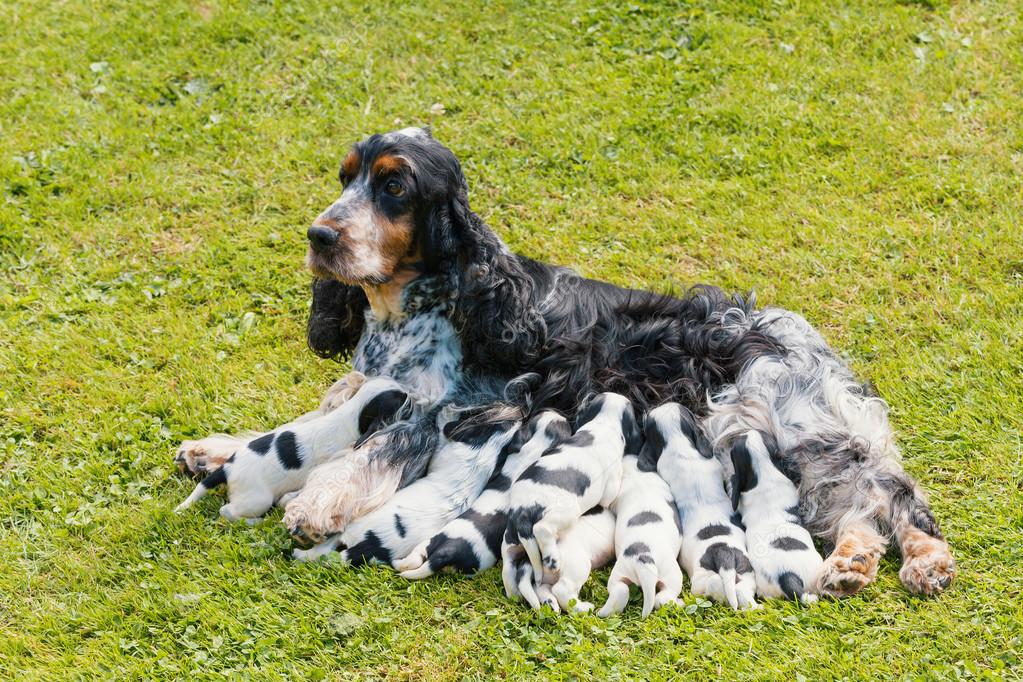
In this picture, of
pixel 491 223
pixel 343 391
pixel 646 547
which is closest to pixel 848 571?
pixel 646 547

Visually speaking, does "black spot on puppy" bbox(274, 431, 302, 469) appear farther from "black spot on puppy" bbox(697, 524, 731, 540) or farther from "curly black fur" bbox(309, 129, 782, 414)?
"black spot on puppy" bbox(697, 524, 731, 540)

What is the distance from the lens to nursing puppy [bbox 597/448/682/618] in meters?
4.57

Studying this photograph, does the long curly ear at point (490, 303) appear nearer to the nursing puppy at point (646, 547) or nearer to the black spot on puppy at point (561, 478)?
the black spot on puppy at point (561, 478)

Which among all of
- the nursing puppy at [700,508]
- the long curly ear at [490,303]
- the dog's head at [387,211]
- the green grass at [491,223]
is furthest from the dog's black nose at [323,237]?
the nursing puppy at [700,508]

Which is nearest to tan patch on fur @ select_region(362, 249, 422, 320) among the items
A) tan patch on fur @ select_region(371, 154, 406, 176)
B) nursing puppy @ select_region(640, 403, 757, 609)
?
tan patch on fur @ select_region(371, 154, 406, 176)

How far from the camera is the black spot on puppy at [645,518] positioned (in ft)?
15.7

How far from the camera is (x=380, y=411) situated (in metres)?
5.43

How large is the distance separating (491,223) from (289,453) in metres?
2.90

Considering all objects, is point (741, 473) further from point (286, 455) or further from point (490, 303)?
point (286, 455)

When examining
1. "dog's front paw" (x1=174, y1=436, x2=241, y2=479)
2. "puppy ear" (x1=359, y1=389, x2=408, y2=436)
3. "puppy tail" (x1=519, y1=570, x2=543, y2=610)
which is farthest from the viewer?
"dog's front paw" (x1=174, y1=436, x2=241, y2=479)

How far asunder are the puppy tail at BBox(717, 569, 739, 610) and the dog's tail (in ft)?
7.47

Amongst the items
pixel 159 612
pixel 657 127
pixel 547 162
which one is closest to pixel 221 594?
pixel 159 612

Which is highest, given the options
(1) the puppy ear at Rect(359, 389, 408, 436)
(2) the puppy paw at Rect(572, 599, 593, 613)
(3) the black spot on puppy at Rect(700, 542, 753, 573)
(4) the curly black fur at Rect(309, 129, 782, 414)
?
(4) the curly black fur at Rect(309, 129, 782, 414)

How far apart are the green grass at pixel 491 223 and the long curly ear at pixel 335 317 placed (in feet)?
1.25
